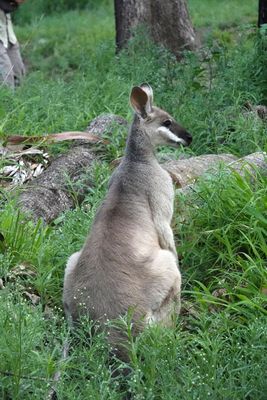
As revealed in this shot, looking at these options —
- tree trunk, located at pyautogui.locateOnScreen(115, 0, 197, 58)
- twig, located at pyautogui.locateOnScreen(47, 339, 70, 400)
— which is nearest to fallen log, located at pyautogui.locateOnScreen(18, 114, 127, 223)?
twig, located at pyautogui.locateOnScreen(47, 339, 70, 400)

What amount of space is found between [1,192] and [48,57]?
812 centimetres

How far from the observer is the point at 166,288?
A: 5.81 meters

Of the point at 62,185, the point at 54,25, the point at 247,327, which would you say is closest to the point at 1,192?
the point at 62,185

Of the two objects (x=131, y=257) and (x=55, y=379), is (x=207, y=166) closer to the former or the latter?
(x=131, y=257)

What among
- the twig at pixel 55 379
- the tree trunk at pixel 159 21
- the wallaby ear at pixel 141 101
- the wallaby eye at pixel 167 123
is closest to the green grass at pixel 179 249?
the twig at pixel 55 379

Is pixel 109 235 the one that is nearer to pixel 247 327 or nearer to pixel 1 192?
A: pixel 247 327

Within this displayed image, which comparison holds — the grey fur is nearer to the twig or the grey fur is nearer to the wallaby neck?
the wallaby neck

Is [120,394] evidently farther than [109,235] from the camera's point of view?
No

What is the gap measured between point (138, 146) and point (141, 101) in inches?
15.7

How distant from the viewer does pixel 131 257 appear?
580 centimetres

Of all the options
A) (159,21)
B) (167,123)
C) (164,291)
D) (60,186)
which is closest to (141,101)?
(167,123)

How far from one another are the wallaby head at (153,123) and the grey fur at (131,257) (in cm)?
23

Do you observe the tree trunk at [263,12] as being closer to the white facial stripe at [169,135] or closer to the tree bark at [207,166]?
the tree bark at [207,166]

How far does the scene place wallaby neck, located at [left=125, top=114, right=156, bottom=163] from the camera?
6895 mm
